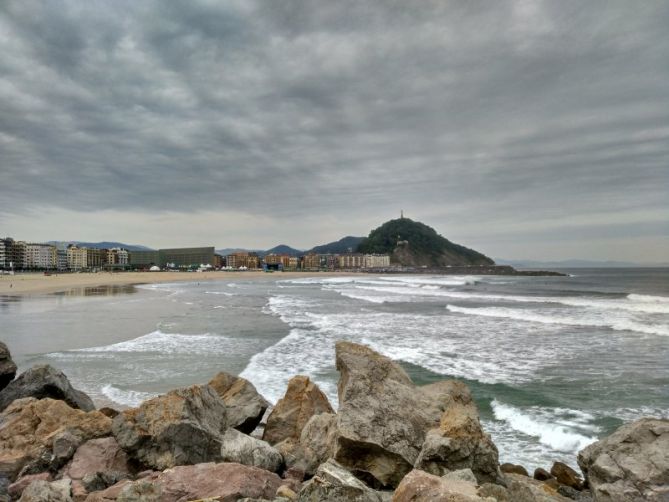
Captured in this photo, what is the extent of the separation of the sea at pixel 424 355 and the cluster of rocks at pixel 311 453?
2.32 m

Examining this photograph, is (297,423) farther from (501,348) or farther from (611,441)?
(501,348)

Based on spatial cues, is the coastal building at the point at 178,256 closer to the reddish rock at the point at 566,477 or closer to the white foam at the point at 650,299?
the white foam at the point at 650,299

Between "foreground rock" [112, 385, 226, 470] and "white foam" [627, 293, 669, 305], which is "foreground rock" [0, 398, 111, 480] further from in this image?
"white foam" [627, 293, 669, 305]

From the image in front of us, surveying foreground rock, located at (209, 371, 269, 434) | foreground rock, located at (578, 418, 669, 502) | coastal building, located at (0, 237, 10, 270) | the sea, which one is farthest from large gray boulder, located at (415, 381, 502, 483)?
coastal building, located at (0, 237, 10, 270)

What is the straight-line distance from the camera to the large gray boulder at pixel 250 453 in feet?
17.7

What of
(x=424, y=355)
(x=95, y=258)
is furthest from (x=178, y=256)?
(x=424, y=355)

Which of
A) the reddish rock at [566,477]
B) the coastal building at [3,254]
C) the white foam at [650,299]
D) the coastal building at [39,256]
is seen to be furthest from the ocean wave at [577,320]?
the coastal building at [39,256]

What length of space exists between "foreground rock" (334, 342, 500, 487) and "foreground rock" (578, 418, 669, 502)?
136 cm

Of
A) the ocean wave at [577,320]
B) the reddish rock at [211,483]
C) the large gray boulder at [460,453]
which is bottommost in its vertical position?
the ocean wave at [577,320]

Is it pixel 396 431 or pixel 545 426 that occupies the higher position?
pixel 396 431

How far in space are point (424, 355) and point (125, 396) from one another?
9.35 meters

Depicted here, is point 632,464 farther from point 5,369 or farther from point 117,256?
point 117,256

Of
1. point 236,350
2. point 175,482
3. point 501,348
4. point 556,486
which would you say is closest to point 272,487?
point 175,482

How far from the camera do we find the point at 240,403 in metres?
7.52
